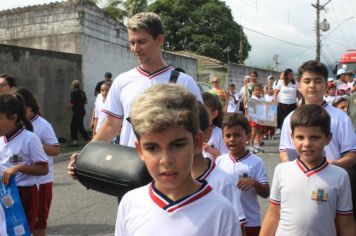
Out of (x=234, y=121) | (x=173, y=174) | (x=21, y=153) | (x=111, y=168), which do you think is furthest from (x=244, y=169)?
(x=173, y=174)

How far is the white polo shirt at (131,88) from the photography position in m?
3.52

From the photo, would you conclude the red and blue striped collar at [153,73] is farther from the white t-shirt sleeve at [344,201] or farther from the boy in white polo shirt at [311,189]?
the white t-shirt sleeve at [344,201]

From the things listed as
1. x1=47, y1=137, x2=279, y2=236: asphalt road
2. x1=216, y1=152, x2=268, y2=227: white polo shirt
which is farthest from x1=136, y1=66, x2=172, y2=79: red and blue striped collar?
x1=47, y1=137, x2=279, y2=236: asphalt road

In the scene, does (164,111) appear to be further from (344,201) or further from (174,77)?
(344,201)

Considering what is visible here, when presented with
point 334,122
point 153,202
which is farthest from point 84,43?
point 153,202

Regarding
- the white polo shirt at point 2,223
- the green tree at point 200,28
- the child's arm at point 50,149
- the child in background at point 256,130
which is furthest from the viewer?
the green tree at point 200,28

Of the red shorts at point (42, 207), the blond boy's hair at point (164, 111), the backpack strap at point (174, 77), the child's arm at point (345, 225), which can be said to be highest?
the backpack strap at point (174, 77)

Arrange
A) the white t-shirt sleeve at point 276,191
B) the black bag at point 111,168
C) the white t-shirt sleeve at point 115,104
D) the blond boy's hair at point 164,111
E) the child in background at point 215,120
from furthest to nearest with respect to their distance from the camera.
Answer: the child in background at point 215,120, the white t-shirt sleeve at point 115,104, the white t-shirt sleeve at point 276,191, the black bag at point 111,168, the blond boy's hair at point 164,111

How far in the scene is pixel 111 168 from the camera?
9.80ft

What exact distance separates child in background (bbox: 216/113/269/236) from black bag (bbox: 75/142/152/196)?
1.10m

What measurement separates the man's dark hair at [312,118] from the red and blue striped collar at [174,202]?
1458mm

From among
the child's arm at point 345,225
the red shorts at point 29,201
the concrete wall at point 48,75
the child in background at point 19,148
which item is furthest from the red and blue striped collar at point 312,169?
the concrete wall at point 48,75

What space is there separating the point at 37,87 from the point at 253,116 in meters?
5.56

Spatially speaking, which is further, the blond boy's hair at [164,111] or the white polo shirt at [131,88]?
the white polo shirt at [131,88]
